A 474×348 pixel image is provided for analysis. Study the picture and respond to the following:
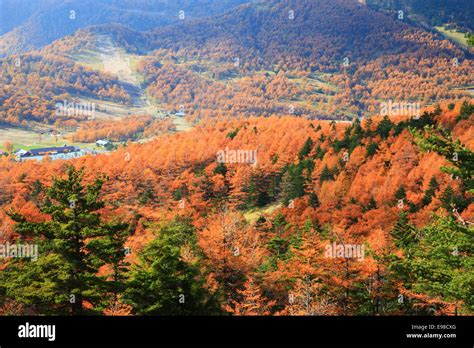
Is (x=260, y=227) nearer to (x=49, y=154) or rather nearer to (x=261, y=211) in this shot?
(x=261, y=211)

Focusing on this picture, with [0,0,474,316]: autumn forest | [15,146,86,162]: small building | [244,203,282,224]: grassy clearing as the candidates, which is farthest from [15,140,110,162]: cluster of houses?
[244,203,282,224]: grassy clearing

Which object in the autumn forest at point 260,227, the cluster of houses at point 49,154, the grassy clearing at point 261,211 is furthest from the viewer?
the cluster of houses at point 49,154

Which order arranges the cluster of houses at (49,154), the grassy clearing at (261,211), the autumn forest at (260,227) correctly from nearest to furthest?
the autumn forest at (260,227) < the grassy clearing at (261,211) < the cluster of houses at (49,154)

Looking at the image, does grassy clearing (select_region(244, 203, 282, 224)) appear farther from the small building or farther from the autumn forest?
the small building

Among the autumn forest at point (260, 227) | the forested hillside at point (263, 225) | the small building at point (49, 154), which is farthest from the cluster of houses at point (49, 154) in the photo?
the forested hillside at point (263, 225)

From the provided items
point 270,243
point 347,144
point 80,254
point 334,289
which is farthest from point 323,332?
point 347,144

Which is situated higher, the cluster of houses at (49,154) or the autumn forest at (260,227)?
the cluster of houses at (49,154)

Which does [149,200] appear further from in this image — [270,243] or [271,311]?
[271,311]

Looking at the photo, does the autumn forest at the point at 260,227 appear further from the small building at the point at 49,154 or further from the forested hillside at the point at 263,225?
the small building at the point at 49,154

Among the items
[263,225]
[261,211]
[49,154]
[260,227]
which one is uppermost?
[49,154]

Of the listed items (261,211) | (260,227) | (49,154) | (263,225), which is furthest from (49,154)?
(260,227)

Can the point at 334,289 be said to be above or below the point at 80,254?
below
